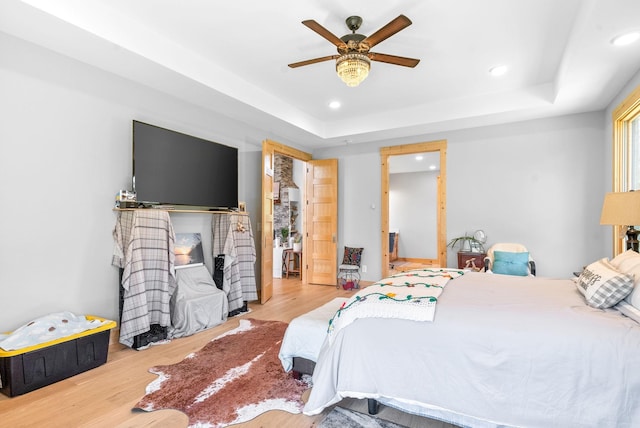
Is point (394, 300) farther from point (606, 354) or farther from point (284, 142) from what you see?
point (284, 142)

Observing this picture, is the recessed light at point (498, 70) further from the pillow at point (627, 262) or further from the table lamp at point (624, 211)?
the pillow at point (627, 262)

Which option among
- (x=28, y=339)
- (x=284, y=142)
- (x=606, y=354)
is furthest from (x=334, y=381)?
(x=284, y=142)

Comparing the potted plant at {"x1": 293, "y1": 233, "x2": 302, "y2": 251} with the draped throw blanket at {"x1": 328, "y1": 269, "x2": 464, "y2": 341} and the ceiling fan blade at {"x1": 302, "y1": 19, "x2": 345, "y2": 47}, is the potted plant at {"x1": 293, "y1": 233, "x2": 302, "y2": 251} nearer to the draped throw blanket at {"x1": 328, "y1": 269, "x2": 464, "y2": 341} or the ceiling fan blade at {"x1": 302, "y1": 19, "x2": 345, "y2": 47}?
the draped throw blanket at {"x1": 328, "y1": 269, "x2": 464, "y2": 341}

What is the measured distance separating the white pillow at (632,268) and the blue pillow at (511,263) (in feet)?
6.39

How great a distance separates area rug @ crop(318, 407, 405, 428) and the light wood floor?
0.05 metres

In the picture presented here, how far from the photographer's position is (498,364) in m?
1.72

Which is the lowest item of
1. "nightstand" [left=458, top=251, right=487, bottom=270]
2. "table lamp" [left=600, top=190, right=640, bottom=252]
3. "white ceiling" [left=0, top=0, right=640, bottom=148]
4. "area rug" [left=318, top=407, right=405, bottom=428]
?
"area rug" [left=318, top=407, right=405, bottom=428]

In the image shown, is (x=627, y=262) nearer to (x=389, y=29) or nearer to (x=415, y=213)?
(x=389, y=29)

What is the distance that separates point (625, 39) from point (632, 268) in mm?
1791

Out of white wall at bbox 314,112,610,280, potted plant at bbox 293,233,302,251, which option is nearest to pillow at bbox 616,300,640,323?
white wall at bbox 314,112,610,280

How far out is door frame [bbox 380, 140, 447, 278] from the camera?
17.6ft

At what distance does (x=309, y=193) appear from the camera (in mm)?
6547

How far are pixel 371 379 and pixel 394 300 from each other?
0.46m

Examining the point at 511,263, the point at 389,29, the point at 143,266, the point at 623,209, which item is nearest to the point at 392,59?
the point at 389,29
